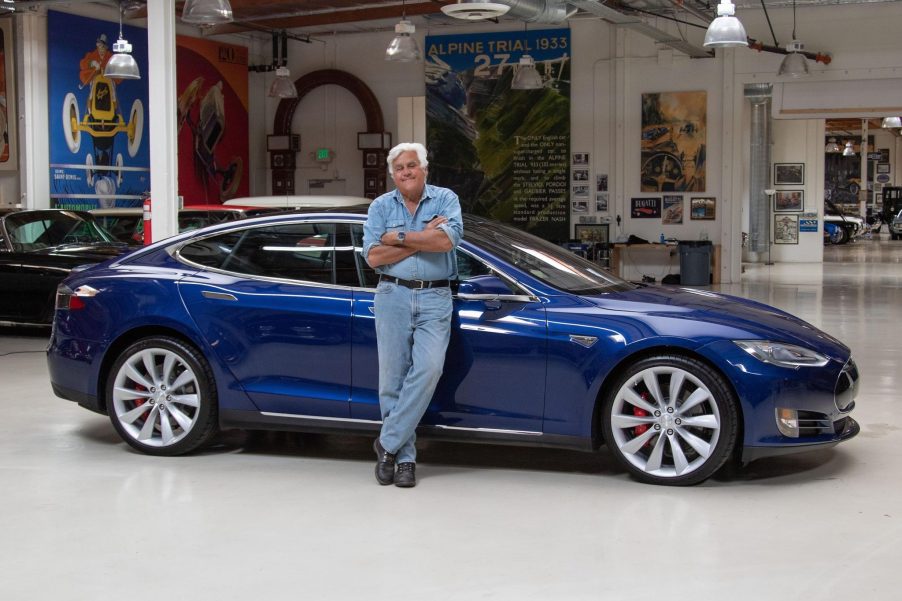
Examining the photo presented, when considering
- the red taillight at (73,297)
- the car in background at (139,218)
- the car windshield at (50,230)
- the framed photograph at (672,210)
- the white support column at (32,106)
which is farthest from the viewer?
the framed photograph at (672,210)

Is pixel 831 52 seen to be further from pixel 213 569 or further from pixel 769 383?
pixel 213 569

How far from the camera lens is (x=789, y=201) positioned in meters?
27.0

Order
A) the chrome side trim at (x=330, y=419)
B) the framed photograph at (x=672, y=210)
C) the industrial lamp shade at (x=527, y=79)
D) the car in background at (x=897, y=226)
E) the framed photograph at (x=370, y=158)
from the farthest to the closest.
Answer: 1. the car in background at (x=897, y=226)
2. the framed photograph at (x=370, y=158)
3. the framed photograph at (x=672, y=210)
4. the industrial lamp shade at (x=527, y=79)
5. the chrome side trim at (x=330, y=419)

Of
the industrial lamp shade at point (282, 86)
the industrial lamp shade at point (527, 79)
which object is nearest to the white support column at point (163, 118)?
the industrial lamp shade at point (282, 86)

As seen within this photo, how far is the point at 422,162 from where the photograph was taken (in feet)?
16.9

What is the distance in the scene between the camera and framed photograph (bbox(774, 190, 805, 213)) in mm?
26859

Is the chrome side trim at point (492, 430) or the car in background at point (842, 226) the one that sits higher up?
the car in background at point (842, 226)

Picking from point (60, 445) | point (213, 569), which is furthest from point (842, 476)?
point (60, 445)

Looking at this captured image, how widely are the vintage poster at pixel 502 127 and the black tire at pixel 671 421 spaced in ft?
50.3

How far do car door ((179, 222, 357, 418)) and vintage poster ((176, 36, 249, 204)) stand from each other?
1485 centimetres

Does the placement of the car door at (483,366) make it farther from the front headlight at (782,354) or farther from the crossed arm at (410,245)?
the front headlight at (782,354)

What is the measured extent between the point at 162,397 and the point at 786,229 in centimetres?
2380

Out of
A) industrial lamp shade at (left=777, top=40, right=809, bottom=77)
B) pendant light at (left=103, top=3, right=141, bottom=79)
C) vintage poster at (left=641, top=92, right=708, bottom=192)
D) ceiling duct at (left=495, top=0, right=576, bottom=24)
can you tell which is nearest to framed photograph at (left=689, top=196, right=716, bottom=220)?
vintage poster at (left=641, top=92, right=708, bottom=192)

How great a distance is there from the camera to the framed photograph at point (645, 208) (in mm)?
19906
